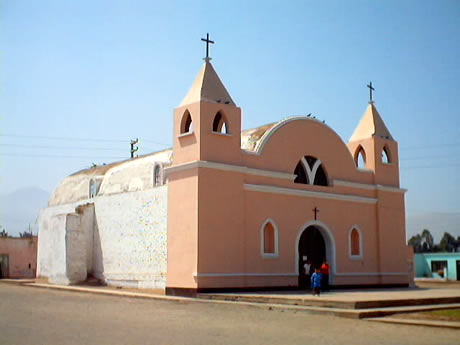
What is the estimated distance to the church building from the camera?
21344 millimetres

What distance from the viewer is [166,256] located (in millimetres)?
23469

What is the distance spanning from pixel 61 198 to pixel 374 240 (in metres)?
18.1

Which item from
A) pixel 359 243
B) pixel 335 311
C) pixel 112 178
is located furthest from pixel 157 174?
pixel 335 311

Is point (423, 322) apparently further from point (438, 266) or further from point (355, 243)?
point (438, 266)

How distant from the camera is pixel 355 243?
87.0ft

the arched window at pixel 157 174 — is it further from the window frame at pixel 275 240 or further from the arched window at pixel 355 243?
the arched window at pixel 355 243

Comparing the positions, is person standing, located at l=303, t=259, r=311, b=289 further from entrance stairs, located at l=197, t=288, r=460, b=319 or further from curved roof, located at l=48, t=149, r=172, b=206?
curved roof, located at l=48, t=149, r=172, b=206

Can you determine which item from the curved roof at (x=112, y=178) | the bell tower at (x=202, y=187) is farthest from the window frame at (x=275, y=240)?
the curved roof at (x=112, y=178)

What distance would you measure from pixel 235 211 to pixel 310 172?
4762 mm

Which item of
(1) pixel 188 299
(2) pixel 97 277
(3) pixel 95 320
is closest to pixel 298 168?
(1) pixel 188 299

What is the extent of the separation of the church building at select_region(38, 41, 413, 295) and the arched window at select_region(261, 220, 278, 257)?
39 millimetres

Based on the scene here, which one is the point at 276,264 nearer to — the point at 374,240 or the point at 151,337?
the point at 374,240

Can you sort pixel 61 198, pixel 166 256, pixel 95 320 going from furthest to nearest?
pixel 61 198 < pixel 166 256 < pixel 95 320

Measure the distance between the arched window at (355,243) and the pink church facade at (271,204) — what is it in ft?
0.15
